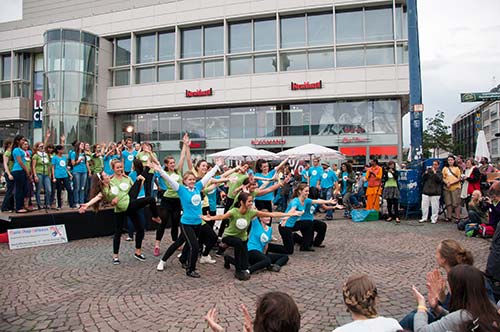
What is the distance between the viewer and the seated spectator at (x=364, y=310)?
7.40 ft

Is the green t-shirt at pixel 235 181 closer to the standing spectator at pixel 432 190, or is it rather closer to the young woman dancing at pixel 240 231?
the young woman dancing at pixel 240 231

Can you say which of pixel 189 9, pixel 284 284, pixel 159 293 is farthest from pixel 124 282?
pixel 189 9

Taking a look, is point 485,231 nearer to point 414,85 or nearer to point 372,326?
point 414,85

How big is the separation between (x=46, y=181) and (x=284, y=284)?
7.75m

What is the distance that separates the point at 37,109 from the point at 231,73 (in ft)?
65.5

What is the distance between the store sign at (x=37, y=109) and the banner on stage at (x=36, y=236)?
28812 millimetres

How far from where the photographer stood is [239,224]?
5.79 m

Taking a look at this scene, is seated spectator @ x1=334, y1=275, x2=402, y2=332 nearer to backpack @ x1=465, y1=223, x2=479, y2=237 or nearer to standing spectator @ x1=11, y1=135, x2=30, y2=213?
backpack @ x1=465, y1=223, x2=479, y2=237

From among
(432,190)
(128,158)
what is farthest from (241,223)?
(432,190)

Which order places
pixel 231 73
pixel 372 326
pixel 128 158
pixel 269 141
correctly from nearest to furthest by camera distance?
pixel 372 326 < pixel 128 158 < pixel 269 141 < pixel 231 73

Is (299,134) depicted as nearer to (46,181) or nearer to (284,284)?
(46,181)

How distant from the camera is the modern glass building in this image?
24344mm

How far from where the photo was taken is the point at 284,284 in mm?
5203

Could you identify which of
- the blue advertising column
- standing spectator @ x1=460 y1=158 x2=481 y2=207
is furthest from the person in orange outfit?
standing spectator @ x1=460 y1=158 x2=481 y2=207
